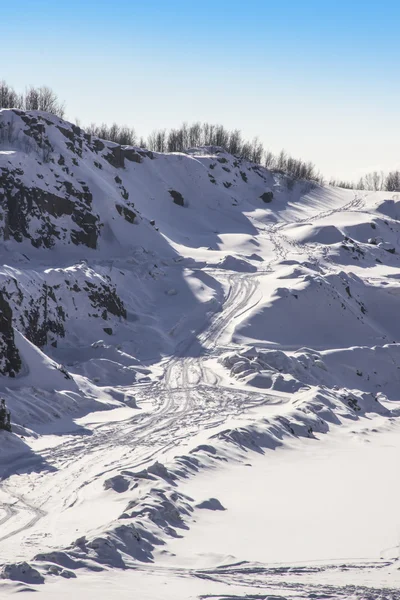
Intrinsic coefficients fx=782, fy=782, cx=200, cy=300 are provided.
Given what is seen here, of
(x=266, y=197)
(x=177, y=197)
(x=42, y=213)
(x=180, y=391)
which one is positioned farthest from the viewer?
(x=266, y=197)

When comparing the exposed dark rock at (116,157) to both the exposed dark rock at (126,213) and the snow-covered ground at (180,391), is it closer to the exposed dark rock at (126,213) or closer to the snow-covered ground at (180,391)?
the snow-covered ground at (180,391)

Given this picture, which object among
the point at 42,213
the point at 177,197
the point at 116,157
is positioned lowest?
the point at 42,213

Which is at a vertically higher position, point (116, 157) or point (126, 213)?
point (116, 157)

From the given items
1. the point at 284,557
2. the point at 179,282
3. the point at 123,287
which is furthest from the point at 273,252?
the point at 284,557

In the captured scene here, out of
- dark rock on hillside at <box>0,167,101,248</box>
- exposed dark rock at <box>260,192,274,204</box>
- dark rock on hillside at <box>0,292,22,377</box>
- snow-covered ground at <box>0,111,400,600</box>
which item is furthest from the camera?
exposed dark rock at <box>260,192,274,204</box>

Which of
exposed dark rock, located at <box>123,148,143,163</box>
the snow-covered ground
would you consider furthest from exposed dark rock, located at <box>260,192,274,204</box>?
exposed dark rock, located at <box>123,148,143,163</box>

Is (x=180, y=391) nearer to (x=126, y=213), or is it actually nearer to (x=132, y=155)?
(x=126, y=213)

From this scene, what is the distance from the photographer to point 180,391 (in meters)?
25.2

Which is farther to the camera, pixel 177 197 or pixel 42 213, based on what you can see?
pixel 177 197

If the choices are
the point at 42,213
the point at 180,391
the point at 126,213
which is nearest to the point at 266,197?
the point at 126,213

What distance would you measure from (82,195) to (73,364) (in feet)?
62.5

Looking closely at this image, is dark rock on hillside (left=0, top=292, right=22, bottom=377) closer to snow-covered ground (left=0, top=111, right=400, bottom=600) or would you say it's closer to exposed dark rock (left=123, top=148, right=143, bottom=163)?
snow-covered ground (left=0, top=111, right=400, bottom=600)

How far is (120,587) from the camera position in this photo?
9555mm

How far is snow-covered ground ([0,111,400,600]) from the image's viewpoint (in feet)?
36.7
